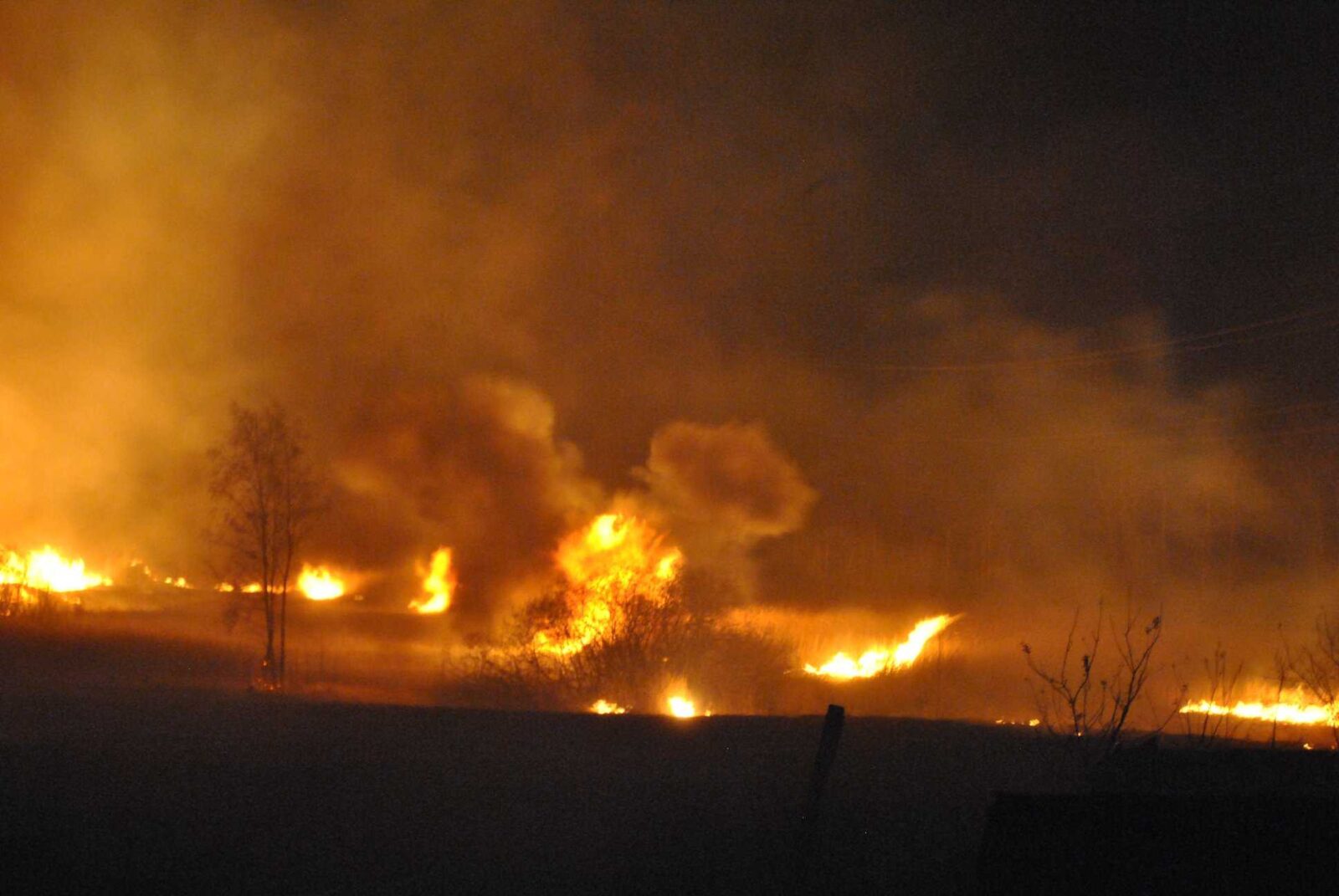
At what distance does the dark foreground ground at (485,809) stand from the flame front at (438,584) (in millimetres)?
26926

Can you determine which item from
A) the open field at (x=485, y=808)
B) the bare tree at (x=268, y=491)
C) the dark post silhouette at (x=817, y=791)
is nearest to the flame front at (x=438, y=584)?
the bare tree at (x=268, y=491)

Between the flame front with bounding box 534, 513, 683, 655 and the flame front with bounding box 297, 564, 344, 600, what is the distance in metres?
12.9

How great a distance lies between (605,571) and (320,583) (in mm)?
20886

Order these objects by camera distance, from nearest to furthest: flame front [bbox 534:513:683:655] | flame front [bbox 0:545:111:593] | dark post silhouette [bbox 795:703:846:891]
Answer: dark post silhouette [bbox 795:703:846:891]
flame front [bbox 534:513:683:655]
flame front [bbox 0:545:111:593]

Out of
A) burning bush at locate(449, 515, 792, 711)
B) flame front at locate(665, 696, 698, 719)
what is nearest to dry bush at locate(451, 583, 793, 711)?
burning bush at locate(449, 515, 792, 711)

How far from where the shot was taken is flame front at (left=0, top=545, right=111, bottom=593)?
3759 cm

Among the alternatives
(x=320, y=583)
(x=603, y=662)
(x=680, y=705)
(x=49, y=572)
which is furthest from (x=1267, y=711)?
(x=49, y=572)

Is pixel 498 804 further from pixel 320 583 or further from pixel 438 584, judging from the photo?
pixel 320 583

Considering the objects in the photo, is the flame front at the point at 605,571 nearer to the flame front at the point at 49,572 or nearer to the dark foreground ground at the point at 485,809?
the dark foreground ground at the point at 485,809

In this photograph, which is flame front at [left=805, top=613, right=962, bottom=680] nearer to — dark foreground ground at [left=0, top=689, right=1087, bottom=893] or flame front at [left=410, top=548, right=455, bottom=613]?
flame front at [left=410, top=548, right=455, bottom=613]

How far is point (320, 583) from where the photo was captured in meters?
46.5

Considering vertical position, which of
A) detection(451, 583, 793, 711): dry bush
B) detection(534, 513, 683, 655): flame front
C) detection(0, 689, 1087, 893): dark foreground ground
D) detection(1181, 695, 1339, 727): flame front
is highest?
detection(534, 513, 683, 655): flame front

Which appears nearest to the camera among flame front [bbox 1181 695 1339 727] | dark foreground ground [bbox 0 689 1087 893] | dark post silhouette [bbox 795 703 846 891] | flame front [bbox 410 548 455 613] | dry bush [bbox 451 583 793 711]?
dark foreground ground [bbox 0 689 1087 893]

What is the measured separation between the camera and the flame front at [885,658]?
3584cm
